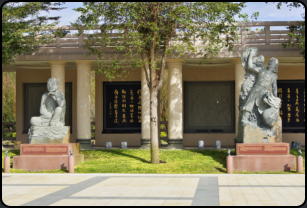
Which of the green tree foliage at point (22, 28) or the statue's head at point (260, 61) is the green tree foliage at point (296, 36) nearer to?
the statue's head at point (260, 61)

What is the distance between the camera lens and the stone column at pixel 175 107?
64.3 ft

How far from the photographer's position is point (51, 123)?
53.5ft

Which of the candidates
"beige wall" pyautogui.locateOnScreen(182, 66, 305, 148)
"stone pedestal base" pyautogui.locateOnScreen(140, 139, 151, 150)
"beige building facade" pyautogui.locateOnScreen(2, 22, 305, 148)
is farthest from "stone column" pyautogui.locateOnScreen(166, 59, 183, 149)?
"beige wall" pyautogui.locateOnScreen(182, 66, 305, 148)

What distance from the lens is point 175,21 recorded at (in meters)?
16.8

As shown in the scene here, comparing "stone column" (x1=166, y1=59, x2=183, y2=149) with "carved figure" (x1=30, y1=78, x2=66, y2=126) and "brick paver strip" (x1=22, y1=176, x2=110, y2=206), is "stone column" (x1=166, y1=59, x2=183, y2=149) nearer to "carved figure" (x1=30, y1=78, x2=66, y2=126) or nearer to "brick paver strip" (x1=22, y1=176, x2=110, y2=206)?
"carved figure" (x1=30, y1=78, x2=66, y2=126)

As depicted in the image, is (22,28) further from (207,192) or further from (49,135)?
(207,192)

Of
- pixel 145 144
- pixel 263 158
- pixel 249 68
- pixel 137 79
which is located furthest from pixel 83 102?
pixel 263 158

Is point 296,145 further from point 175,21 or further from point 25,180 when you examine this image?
point 25,180

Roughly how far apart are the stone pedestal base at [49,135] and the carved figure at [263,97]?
22.9 feet

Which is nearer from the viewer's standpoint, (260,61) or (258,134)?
(258,134)

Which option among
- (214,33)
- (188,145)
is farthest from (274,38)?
(188,145)

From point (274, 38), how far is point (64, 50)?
9.98 m

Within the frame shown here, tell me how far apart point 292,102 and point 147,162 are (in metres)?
10.4

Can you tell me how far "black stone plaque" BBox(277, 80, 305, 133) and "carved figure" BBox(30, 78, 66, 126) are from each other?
12.3 meters
